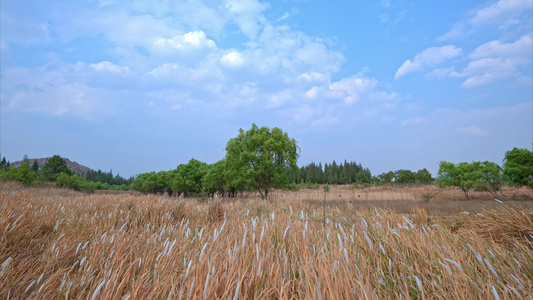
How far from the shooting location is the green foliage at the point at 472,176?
27906 millimetres

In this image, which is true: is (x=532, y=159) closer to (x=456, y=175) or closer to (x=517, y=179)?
(x=517, y=179)

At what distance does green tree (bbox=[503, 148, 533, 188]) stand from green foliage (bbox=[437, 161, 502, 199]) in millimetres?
1447

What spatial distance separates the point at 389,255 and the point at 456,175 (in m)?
36.8

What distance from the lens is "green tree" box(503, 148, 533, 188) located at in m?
25.0

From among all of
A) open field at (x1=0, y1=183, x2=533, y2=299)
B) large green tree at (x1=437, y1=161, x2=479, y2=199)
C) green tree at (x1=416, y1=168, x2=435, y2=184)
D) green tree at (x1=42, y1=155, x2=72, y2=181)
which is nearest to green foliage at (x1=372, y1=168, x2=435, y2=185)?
green tree at (x1=416, y1=168, x2=435, y2=184)

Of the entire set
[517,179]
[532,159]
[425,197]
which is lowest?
[425,197]

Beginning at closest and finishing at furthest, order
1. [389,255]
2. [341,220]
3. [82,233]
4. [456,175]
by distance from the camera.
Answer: [389,255], [82,233], [341,220], [456,175]

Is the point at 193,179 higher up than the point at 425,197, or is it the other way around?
the point at 193,179

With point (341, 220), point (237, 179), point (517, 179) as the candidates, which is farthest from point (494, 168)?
point (341, 220)

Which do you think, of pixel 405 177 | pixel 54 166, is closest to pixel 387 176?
pixel 405 177

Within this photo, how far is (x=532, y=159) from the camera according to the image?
85.8ft

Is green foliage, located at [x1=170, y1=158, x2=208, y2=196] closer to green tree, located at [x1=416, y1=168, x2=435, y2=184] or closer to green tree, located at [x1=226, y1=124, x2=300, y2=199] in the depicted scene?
green tree, located at [x1=226, y1=124, x2=300, y2=199]

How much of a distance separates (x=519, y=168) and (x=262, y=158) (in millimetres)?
26147

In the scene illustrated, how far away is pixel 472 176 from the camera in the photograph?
28.3 m
